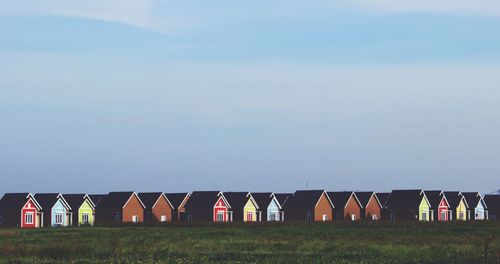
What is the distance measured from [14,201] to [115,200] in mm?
11585

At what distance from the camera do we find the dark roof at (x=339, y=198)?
10475 cm

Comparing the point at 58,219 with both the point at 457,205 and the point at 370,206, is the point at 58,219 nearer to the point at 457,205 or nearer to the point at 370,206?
the point at 370,206

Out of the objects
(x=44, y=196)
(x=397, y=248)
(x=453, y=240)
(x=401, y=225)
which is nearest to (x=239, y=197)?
(x=44, y=196)

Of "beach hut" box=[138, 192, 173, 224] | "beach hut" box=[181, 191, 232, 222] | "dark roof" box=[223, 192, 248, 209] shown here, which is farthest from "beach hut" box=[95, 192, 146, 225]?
"dark roof" box=[223, 192, 248, 209]

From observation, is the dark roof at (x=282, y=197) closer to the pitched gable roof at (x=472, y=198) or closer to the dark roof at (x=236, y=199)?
the dark roof at (x=236, y=199)

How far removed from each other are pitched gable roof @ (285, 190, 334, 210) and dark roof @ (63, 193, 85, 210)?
24.8 meters

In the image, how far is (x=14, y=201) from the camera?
308ft

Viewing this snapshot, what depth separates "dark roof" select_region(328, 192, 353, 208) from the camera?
344 ft

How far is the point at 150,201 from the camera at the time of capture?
4008 inches

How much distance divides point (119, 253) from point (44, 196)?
210 ft

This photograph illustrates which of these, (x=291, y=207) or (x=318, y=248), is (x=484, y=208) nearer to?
(x=291, y=207)

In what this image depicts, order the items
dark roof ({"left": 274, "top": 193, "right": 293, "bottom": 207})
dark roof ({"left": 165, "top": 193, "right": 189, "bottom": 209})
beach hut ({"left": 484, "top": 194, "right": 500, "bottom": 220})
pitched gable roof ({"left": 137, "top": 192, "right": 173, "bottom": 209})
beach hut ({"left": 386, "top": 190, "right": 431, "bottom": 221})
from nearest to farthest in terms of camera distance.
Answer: pitched gable roof ({"left": 137, "top": 192, "right": 173, "bottom": 209})
beach hut ({"left": 386, "top": 190, "right": 431, "bottom": 221})
dark roof ({"left": 165, "top": 193, "right": 189, "bottom": 209})
dark roof ({"left": 274, "top": 193, "right": 293, "bottom": 207})
beach hut ({"left": 484, "top": 194, "right": 500, "bottom": 220})

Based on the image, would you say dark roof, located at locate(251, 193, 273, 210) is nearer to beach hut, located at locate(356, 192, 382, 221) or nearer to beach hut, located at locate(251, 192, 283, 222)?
beach hut, located at locate(251, 192, 283, 222)

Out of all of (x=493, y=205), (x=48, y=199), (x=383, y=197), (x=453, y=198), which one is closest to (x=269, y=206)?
(x=383, y=197)
